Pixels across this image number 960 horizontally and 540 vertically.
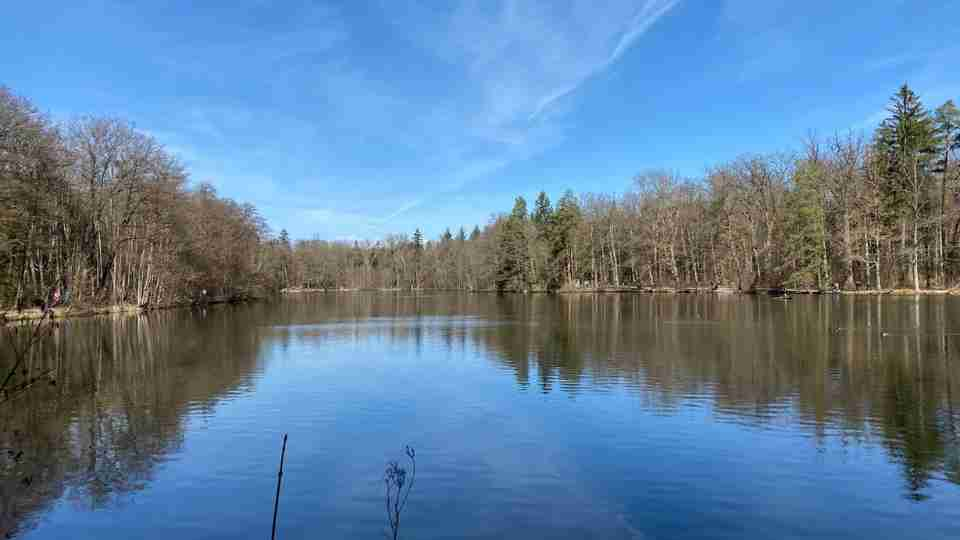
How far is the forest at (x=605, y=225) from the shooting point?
38.4 metres

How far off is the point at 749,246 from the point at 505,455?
231 ft

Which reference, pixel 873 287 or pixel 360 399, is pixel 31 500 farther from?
pixel 873 287

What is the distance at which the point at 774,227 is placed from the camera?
234 ft

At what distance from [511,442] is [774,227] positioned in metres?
68.3

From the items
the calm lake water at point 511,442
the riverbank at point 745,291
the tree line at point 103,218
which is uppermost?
the tree line at point 103,218

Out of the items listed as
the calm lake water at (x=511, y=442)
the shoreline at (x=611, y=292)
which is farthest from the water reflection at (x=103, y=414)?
the shoreline at (x=611, y=292)

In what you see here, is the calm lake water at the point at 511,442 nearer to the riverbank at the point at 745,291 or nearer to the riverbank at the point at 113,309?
the riverbank at the point at 113,309

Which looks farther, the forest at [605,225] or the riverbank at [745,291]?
the riverbank at [745,291]

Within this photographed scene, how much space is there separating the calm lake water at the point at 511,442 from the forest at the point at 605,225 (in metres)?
8.12

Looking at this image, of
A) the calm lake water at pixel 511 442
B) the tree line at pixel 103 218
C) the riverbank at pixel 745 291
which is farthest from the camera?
the riverbank at pixel 745 291

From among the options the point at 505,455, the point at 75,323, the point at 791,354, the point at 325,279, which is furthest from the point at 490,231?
the point at 505,455

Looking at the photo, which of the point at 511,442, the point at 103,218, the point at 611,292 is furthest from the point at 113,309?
the point at 611,292

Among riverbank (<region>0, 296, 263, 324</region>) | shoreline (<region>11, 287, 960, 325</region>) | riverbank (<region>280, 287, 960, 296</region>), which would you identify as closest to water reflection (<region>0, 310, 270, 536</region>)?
shoreline (<region>11, 287, 960, 325</region>)

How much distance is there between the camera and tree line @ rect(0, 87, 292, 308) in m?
32.6
